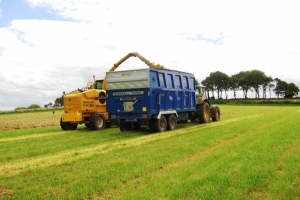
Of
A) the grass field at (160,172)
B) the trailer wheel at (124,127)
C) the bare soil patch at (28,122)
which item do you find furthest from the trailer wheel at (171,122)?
the bare soil patch at (28,122)

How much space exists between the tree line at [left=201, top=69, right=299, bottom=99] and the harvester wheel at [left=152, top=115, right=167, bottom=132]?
310 ft

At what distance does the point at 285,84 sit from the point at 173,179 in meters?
122

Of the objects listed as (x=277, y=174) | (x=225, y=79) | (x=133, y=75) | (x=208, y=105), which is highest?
(x=225, y=79)

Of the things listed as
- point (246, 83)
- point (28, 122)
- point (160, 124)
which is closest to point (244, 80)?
point (246, 83)

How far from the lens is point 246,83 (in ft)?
363

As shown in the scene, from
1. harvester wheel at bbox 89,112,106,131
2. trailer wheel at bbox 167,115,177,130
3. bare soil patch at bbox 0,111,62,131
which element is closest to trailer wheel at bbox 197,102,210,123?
trailer wheel at bbox 167,115,177,130

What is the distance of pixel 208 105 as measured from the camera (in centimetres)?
2097

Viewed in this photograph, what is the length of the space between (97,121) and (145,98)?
15.0 feet

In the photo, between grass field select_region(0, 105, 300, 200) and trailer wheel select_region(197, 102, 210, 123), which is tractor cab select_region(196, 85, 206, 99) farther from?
grass field select_region(0, 105, 300, 200)

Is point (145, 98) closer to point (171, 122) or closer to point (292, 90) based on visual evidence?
point (171, 122)

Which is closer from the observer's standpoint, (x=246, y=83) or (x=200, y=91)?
(x=200, y=91)

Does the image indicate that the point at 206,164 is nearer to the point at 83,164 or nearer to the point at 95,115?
the point at 83,164

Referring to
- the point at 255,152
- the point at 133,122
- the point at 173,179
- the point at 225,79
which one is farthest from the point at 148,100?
the point at 225,79

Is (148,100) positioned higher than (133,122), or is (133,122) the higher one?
(148,100)
